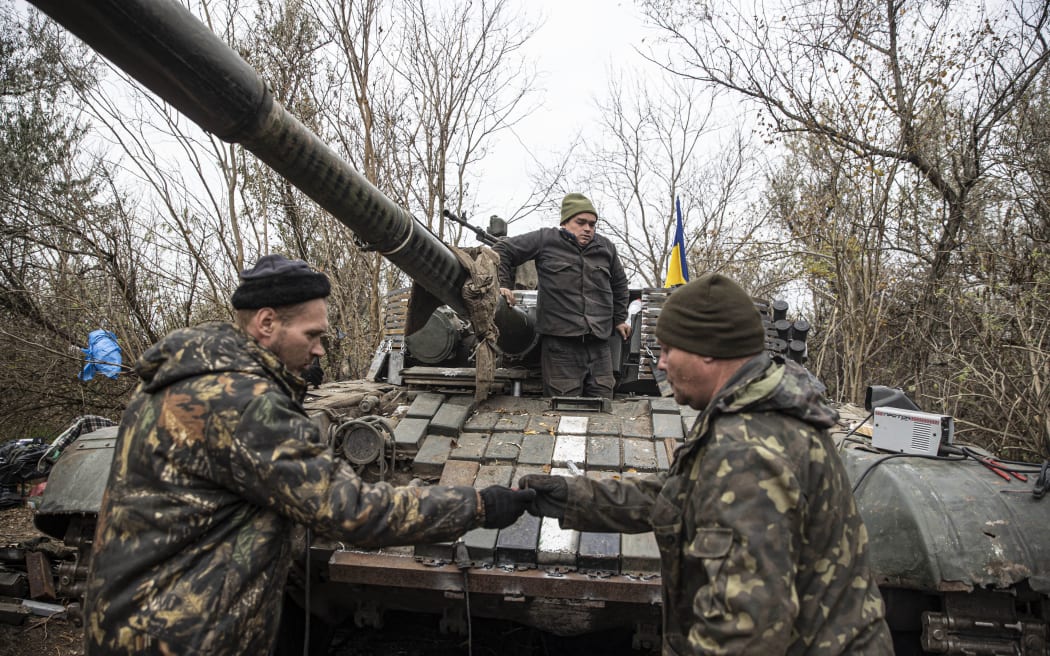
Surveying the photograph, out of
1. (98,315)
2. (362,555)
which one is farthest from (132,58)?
(98,315)

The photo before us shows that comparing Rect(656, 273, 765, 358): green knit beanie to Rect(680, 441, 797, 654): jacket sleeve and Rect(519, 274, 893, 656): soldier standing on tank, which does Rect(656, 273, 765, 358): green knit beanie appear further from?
Rect(680, 441, 797, 654): jacket sleeve

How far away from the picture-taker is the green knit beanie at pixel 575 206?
16.9ft

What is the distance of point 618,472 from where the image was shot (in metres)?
4.01

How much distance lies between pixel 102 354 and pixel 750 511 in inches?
360

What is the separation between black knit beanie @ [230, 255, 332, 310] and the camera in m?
2.35

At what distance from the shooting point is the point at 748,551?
5.88 ft

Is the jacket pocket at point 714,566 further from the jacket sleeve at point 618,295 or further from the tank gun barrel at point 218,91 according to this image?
the jacket sleeve at point 618,295

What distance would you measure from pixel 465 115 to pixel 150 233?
559 cm

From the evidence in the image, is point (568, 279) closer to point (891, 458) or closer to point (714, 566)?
point (891, 458)

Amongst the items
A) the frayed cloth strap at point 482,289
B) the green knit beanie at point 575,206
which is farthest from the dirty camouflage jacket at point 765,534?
the green knit beanie at point 575,206

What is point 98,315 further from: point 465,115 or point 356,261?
point 465,115

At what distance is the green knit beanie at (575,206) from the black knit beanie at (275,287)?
118 inches

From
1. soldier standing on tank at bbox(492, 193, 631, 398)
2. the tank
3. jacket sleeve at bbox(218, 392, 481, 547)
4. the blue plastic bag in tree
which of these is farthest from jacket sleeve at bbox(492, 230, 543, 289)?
the blue plastic bag in tree

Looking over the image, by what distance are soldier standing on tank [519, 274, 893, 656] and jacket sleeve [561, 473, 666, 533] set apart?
0.34 m
